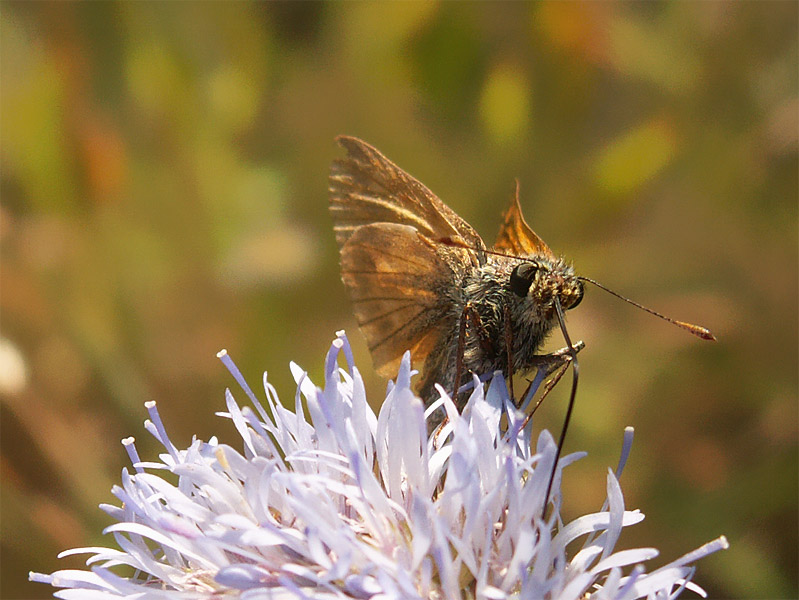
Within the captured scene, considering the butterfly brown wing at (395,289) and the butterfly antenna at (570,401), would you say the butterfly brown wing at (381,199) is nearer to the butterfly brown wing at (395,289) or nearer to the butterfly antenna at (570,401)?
the butterfly brown wing at (395,289)

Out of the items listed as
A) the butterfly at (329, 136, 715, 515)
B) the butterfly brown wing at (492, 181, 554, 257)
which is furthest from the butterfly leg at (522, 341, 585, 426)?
the butterfly brown wing at (492, 181, 554, 257)

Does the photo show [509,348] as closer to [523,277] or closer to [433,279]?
[523,277]

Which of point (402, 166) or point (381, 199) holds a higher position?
point (402, 166)

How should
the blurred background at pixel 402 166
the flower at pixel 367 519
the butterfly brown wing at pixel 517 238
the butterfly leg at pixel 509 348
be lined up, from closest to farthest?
the flower at pixel 367 519 < the butterfly leg at pixel 509 348 < the butterfly brown wing at pixel 517 238 < the blurred background at pixel 402 166

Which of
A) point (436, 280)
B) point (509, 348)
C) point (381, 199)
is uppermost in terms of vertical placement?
point (381, 199)

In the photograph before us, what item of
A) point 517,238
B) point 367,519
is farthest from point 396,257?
point 367,519

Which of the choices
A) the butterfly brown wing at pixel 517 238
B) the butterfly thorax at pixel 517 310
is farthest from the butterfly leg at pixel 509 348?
the butterfly brown wing at pixel 517 238

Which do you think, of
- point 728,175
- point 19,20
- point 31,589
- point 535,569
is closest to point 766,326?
point 728,175
